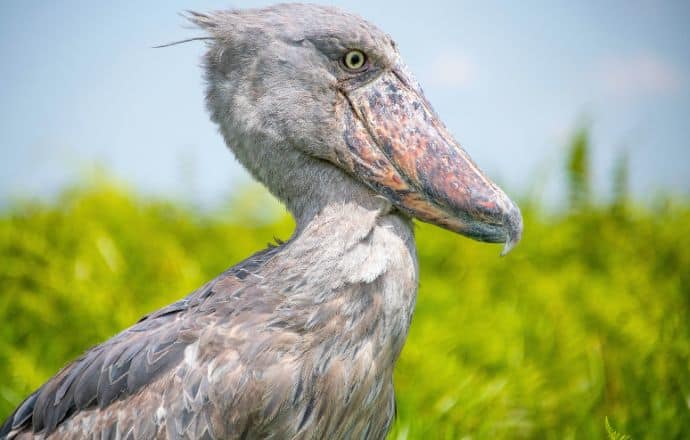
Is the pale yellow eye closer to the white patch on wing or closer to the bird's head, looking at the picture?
the bird's head

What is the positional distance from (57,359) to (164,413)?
237 centimetres

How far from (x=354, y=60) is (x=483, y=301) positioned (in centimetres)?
275

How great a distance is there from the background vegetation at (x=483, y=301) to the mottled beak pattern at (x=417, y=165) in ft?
4.57

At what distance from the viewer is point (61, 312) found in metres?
4.25

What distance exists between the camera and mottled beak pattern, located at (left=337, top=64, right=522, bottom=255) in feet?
6.23

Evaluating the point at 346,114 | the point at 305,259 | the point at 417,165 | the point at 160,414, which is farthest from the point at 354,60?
the point at 160,414

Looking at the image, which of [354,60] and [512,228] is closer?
[512,228]

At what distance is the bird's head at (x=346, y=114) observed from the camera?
6.33 ft

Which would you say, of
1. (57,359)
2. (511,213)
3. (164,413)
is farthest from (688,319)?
(57,359)

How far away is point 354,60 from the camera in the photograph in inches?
78.5

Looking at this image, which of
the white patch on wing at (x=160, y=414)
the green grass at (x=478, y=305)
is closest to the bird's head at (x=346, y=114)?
the white patch on wing at (x=160, y=414)

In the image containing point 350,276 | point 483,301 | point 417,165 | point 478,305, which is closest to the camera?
point 350,276

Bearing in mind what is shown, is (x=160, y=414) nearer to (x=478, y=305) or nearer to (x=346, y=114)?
(x=346, y=114)

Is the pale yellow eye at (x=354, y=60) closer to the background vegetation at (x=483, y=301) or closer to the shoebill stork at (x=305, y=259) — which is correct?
the shoebill stork at (x=305, y=259)
